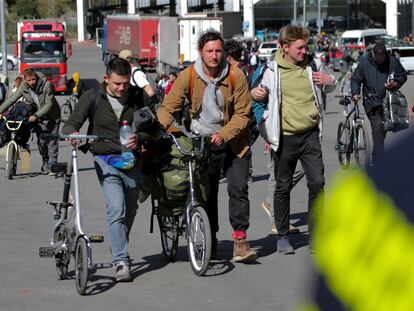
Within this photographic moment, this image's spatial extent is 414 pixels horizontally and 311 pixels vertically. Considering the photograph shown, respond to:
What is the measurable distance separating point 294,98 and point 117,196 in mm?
1778

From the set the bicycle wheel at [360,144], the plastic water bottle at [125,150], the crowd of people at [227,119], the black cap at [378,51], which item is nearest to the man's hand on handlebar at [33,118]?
the bicycle wheel at [360,144]

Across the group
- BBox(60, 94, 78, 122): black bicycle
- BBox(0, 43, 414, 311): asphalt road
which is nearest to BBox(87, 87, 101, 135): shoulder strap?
BBox(0, 43, 414, 311): asphalt road

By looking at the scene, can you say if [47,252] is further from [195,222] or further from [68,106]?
[68,106]

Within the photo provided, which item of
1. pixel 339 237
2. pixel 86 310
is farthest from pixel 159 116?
pixel 339 237

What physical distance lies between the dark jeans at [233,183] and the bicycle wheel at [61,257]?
115 cm

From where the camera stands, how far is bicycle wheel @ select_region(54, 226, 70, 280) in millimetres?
7703

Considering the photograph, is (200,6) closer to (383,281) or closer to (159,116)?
(159,116)

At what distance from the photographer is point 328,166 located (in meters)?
15.8

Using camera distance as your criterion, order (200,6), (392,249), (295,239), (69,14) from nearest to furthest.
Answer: (392,249)
(295,239)
(200,6)
(69,14)

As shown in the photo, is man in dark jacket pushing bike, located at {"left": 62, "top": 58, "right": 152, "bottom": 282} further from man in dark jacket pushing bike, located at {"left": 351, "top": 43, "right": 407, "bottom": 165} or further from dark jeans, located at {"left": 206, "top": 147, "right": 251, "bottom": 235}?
man in dark jacket pushing bike, located at {"left": 351, "top": 43, "right": 407, "bottom": 165}

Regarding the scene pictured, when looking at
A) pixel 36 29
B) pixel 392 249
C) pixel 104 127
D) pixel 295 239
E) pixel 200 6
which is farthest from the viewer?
pixel 200 6

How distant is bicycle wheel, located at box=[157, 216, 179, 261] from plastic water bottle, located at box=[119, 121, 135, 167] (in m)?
0.94

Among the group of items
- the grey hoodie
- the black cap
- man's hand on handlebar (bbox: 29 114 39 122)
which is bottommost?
man's hand on handlebar (bbox: 29 114 39 122)

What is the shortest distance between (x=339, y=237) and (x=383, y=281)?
3.3 inches
